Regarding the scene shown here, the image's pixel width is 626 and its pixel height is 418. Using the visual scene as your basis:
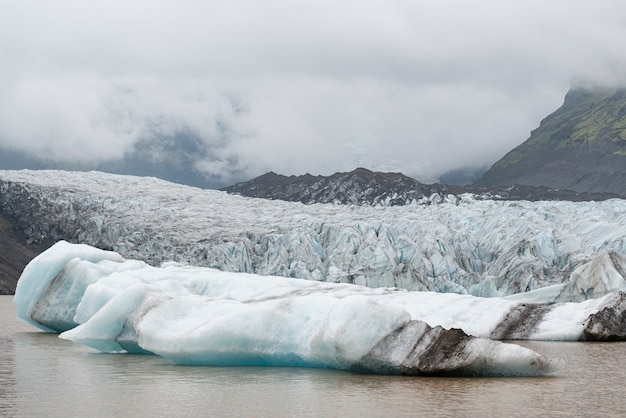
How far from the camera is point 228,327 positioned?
1306 centimetres

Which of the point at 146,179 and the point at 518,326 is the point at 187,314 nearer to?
the point at 518,326

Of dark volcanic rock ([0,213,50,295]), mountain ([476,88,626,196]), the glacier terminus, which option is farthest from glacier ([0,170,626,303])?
mountain ([476,88,626,196])

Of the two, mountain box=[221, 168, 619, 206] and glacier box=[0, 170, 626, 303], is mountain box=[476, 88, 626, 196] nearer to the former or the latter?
mountain box=[221, 168, 619, 206]

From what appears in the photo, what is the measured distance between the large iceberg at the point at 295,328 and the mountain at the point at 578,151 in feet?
469

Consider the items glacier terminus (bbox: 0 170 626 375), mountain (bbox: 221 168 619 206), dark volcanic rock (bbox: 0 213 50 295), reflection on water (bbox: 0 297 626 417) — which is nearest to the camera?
reflection on water (bbox: 0 297 626 417)

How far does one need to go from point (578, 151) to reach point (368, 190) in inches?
3707

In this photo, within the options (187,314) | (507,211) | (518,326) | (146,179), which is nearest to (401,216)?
(507,211)

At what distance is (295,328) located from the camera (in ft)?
43.4

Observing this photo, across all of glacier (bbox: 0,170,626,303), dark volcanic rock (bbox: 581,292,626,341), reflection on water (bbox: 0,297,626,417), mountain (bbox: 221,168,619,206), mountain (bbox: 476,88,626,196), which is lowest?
reflection on water (bbox: 0,297,626,417)

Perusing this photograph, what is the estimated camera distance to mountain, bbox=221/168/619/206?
91688 mm

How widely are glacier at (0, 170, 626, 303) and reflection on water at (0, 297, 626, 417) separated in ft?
81.1

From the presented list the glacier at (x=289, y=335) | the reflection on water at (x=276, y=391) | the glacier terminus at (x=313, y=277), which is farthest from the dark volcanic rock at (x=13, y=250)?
the reflection on water at (x=276, y=391)

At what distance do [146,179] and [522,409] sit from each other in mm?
63010

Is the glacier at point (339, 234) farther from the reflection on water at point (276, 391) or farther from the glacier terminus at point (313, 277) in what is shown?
the reflection on water at point (276, 391)
